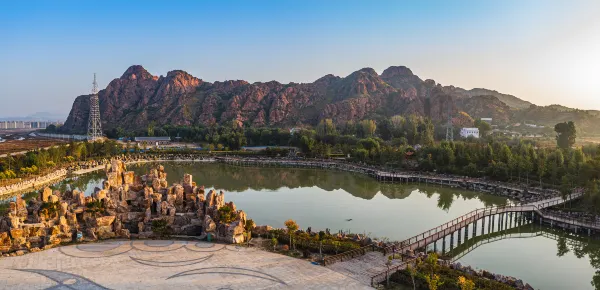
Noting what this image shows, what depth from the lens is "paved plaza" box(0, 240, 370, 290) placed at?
20359 mm

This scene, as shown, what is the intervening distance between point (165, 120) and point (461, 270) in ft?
565

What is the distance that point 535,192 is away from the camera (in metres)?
47.3

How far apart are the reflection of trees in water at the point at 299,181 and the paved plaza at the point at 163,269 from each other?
92.5ft

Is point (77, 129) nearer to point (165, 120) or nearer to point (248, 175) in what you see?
point (165, 120)

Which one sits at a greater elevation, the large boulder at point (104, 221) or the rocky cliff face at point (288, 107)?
the rocky cliff face at point (288, 107)

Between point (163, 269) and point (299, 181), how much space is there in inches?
1702

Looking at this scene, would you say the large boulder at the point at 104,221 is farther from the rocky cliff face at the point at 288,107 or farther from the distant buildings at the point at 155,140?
the rocky cliff face at the point at 288,107

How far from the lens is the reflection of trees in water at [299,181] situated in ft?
175

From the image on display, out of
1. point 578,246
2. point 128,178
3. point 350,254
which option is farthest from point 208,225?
point 578,246

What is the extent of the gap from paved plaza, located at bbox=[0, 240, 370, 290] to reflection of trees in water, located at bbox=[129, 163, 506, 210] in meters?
28.2

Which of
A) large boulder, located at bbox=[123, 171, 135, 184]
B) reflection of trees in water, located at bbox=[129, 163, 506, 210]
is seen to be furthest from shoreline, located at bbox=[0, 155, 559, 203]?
large boulder, located at bbox=[123, 171, 135, 184]

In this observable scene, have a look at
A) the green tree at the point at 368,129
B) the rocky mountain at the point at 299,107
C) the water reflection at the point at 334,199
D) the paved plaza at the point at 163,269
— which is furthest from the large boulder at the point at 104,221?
the rocky mountain at the point at 299,107

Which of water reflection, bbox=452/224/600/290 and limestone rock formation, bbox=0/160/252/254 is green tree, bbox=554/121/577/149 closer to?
water reflection, bbox=452/224/600/290

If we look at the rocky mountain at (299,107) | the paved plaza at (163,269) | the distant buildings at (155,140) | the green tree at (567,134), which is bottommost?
the paved plaza at (163,269)
